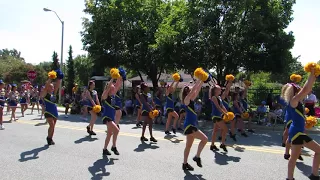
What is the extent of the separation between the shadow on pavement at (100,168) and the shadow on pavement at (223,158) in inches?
99.6

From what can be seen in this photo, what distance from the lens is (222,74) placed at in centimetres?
1734

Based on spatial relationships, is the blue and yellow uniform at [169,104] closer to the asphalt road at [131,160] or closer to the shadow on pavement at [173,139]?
the shadow on pavement at [173,139]

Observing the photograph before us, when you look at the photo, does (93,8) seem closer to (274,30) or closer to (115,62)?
(115,62)

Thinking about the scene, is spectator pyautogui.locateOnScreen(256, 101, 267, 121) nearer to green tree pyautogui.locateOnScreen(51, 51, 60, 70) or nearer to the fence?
the fence

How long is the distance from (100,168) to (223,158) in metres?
3.04

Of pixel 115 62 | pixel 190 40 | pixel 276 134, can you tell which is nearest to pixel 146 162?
pixel 276 134

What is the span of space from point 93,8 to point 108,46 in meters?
2.97

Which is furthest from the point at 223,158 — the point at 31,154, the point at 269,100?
the point at 269,100

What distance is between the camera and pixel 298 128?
511cm

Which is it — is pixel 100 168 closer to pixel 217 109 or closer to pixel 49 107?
pixel 49 107

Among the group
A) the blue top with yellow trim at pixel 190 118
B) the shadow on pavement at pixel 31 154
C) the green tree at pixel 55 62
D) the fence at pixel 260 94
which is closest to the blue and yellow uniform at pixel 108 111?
the shadow on pavement at pixel 31 154

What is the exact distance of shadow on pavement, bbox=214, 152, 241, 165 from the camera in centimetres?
713

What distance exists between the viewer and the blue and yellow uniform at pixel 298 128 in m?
5.05

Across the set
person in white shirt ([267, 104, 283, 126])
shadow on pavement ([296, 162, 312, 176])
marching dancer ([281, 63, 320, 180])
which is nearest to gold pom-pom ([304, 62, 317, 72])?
marching dancer ([281, 63, 320, 180])
